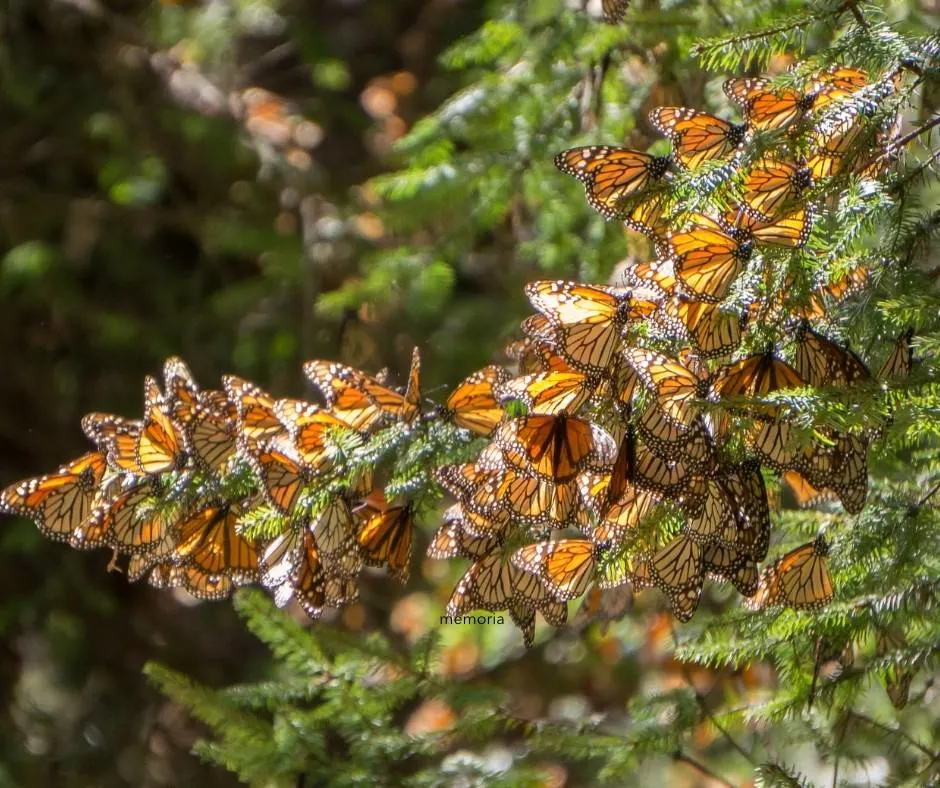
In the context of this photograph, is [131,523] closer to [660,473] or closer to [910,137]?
[660,473]

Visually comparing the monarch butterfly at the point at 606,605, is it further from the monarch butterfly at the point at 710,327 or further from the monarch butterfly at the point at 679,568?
the monarch butterfly at the point at 710,327

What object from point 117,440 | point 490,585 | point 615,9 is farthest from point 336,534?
point 615,9

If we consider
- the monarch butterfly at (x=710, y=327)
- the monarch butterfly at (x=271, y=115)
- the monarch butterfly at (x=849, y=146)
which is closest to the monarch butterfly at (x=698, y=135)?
the monarch butterfly at (x=849, y=146)

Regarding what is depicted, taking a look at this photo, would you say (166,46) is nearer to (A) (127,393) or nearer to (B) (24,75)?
(B) (24,75)

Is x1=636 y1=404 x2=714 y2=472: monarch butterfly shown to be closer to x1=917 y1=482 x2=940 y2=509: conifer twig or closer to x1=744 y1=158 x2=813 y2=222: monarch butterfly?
x1=744 y1=158 x2=813 y2=222: monarch butterfly

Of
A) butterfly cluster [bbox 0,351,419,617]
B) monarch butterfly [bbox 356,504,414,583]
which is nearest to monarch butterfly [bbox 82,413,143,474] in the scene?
butterfly cluster [bbox 0,351,419,617]

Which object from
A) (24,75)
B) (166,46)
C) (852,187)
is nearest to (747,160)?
(852,187)
